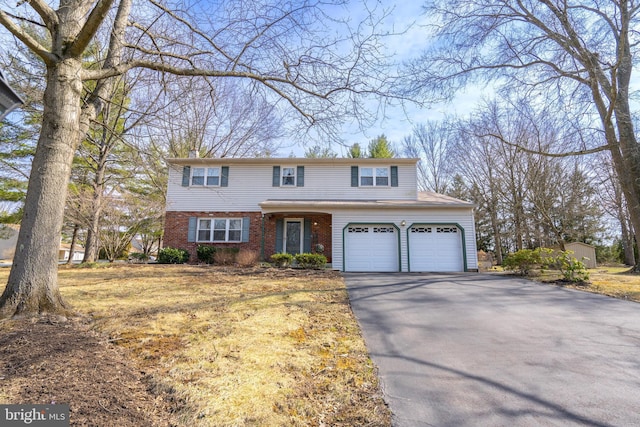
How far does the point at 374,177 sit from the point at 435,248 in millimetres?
4493

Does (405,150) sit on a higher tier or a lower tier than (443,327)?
higher

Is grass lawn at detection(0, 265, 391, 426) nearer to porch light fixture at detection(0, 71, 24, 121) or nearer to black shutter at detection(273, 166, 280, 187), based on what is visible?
porch light fixture at detection(0, 71, 24, 121)

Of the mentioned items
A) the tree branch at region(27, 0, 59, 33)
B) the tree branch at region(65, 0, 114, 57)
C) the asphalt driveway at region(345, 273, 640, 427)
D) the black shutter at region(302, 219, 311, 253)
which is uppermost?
the tree branch at region(27, 0, 59, 33)

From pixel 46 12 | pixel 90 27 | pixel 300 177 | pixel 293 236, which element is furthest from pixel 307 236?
pixel 46 12

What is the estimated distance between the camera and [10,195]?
1722 cm

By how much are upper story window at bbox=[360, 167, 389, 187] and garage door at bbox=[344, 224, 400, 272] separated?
2.70m

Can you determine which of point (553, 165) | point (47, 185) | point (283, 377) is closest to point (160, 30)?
point (47, 185)

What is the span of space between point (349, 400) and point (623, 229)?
31.2m

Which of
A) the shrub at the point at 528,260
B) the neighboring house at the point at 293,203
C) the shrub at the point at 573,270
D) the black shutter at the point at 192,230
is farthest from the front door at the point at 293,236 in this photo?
the shrub at the point at 573,270

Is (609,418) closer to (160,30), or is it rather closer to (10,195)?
(160,30)

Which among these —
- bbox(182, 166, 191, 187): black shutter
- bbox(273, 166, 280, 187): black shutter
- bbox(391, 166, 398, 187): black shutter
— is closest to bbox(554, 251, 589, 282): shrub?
bbox(391, 166, 398, 187): black shutter

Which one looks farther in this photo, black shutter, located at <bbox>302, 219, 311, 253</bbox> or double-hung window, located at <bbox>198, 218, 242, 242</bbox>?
double-hung window, located at <bbox>198, 218, 242, 242</bbox>

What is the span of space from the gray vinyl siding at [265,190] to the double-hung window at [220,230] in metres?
0.59

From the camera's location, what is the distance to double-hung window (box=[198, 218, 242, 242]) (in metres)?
15.0
